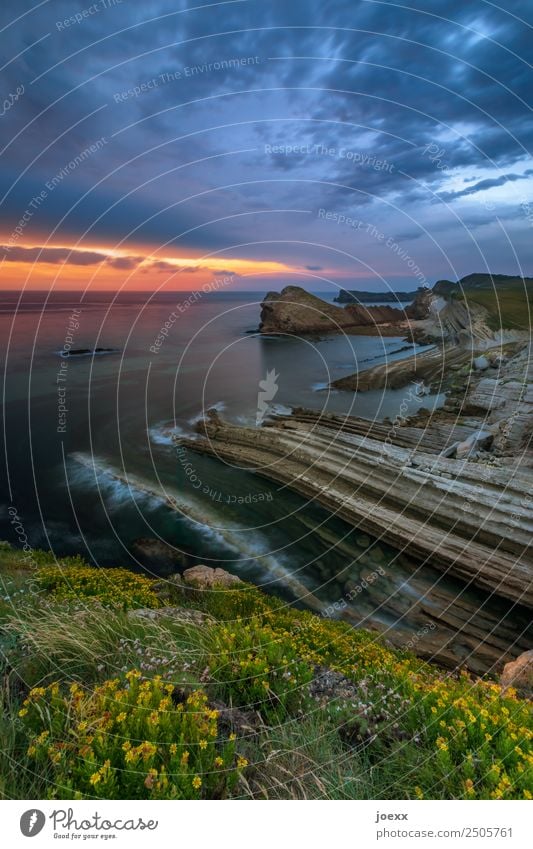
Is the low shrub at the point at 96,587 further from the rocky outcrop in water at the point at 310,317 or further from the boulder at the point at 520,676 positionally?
the rocky outcrop in water at the point at 310,317

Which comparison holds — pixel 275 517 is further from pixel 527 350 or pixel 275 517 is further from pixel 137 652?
pixel 527 350

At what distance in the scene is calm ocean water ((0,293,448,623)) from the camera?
631 inches

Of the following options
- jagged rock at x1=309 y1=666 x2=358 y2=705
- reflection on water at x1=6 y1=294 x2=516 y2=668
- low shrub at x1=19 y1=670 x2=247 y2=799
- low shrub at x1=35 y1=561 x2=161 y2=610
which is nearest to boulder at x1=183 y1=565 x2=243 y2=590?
low shrub at x1=35 y1=561 x2=161 y2=610

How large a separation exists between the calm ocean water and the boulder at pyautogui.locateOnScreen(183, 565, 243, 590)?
278 centimetres

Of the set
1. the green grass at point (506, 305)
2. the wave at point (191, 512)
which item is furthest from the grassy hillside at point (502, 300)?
the wave at point (191, 512)

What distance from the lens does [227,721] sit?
441 centimetres

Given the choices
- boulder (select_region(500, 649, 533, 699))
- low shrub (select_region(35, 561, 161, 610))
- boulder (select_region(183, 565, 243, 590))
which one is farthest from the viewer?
boulder (select_region(183, 565, 243, 590))

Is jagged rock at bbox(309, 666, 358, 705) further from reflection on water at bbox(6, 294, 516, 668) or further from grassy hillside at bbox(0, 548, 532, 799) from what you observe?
reflection on water at bbox(6, 294, 516, 668)

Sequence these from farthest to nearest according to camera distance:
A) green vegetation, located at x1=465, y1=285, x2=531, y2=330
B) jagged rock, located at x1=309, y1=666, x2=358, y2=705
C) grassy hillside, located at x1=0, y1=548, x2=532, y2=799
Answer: green vegetation, located at x1=465, y1=285, x2=531, y2=330 → jagged rock, located at x1=309, y1=666, x2=358, y2=705 → grassy hillside, located at x1=0, y1=548, x2=532, y2=799

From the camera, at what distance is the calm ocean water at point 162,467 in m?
16.0

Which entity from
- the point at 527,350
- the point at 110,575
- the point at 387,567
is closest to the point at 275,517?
the point at 387,567

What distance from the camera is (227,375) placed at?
4294cm

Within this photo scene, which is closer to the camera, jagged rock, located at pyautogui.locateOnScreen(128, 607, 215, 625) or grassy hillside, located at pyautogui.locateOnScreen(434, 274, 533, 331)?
jagged rock, located at pyautogui.locateOnScreen(128, 607, 215, 625)

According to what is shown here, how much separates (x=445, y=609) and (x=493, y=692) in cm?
913
